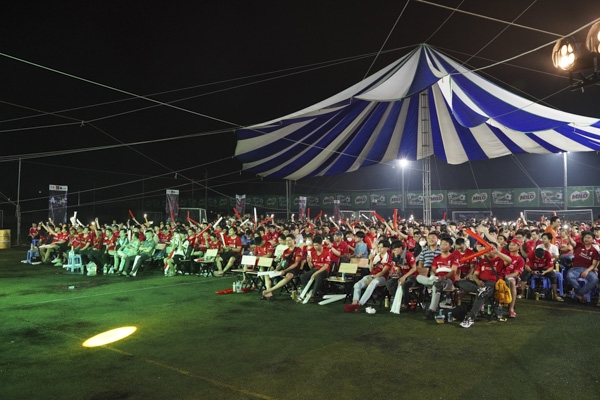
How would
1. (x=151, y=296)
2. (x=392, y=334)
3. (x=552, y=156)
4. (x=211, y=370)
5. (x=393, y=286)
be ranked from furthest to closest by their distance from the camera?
1. (x=552, y=156)
2. (x=151, y=296)
3. (x=393, y=286)
4. (x=392, y=334)
5. (x=211, y=370)

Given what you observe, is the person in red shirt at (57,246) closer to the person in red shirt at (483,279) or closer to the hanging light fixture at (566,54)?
the person in red shirt at (483,279)

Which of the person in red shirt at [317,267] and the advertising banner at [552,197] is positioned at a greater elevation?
the advertising banner at [552,197]

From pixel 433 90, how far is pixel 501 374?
7465mm

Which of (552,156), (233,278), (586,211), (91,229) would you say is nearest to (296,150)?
(233,278)

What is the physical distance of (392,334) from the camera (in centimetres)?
528

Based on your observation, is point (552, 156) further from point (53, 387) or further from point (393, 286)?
point (53, 387)

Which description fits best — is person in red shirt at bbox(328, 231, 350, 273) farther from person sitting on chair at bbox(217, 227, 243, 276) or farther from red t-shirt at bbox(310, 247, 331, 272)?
person sitting on chair at bbox(217, 227, 243, 276)

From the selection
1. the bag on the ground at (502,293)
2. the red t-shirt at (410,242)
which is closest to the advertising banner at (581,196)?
the red t-shirt at (410,242)

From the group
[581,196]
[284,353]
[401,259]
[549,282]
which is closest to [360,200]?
[581,196]

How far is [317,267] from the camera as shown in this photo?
7.88m

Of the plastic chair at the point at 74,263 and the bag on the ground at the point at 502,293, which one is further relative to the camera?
the plastic chair at the point at 74,263

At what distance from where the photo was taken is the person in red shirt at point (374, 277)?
6.76m

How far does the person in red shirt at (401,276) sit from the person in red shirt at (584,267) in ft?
9.64

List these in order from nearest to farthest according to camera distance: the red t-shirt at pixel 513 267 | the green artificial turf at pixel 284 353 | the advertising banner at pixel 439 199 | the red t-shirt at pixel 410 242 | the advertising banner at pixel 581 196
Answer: the green artificial turf at pixel 284 353, the red t-shirt at pixel 513 267, the red t-shirt at pixel 410 242, the advertising banner at pixel 581 196, the advertising banner at pixel 439 199
